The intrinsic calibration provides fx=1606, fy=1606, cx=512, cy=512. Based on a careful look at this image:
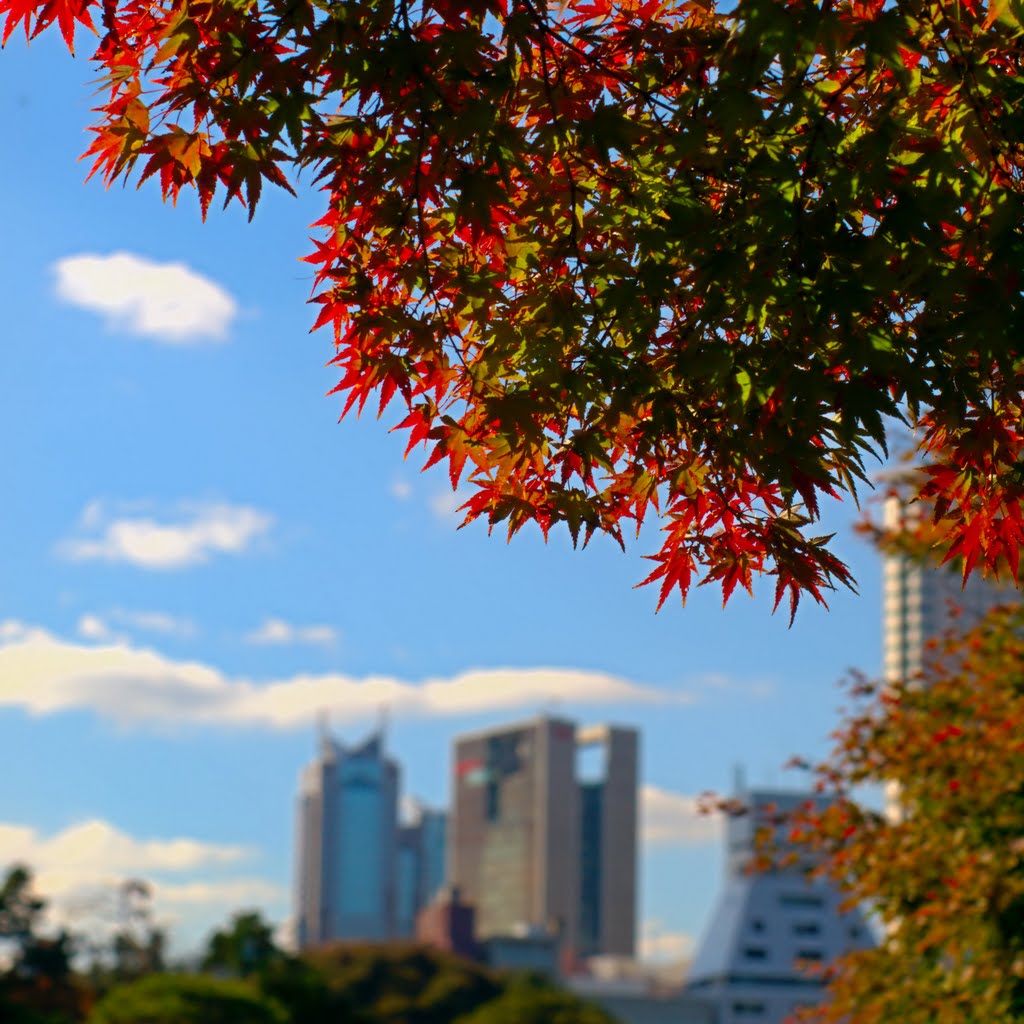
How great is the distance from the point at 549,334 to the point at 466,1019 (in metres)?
75.8

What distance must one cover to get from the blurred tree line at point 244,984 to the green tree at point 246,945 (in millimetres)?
48

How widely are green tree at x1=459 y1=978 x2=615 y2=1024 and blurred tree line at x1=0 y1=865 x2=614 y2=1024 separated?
0.22 ft

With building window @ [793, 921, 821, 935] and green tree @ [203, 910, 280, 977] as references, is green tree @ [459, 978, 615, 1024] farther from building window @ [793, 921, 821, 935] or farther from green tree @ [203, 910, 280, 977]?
building window @ [793, 921, 821, 935]

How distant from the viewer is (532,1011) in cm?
7188

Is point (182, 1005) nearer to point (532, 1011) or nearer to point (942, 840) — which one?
point (532, 1011)

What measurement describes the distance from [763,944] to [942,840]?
12119 cm

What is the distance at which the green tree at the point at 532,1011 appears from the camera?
71062mm

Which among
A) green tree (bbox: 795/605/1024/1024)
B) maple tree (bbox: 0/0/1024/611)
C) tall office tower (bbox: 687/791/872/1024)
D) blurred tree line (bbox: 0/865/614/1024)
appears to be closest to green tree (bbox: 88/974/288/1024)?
blurred tree line (bbox: 0/865/614/1024)

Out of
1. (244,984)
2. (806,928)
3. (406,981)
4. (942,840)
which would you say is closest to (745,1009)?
(806,928)

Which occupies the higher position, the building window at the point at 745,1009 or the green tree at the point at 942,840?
the green tree at the point at 942,840

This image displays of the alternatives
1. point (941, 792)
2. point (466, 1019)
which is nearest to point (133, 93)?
point (941, 792)

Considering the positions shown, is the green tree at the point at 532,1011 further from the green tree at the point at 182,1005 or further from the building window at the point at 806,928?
the building window at the point at 806,928

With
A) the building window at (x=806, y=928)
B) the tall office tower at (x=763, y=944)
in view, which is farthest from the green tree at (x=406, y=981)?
the building window at (x=806, y=928)

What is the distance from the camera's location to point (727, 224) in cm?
476
